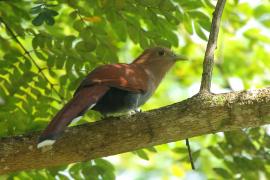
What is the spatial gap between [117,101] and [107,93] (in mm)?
119

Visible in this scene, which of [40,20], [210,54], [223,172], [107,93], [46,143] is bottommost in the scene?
[223,172]

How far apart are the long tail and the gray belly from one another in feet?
0.48

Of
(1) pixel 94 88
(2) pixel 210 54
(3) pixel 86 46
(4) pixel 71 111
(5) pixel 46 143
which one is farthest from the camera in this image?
(3) pixel 86 46

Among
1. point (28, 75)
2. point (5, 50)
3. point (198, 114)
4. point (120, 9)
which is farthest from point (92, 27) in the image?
point (198, 114)

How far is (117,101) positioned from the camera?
455 centimetres

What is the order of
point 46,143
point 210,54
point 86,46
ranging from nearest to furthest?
point 46,143
point 210,54
point 86,46

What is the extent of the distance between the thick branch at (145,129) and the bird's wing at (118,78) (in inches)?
15.4

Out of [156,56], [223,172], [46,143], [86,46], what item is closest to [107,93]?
[86,46]

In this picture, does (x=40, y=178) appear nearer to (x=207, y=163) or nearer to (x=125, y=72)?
(x=125, y=72)

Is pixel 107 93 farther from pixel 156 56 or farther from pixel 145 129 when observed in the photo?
pixel 156 56

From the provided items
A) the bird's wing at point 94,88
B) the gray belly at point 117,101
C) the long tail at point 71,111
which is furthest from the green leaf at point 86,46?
the long tail at point 71,111

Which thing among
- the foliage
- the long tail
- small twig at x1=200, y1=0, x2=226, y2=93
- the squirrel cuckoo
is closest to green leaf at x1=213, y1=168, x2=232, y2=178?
the foliage

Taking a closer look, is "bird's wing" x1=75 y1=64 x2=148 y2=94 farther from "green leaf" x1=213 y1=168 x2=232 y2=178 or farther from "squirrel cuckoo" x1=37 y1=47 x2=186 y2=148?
"green leaf" x1=213 y1=168 x2=232 y2=178

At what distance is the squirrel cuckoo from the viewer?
3.84 metres
